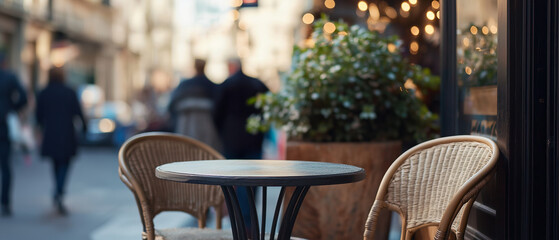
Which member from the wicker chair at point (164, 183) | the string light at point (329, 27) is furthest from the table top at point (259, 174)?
the string light at point (329, 27)

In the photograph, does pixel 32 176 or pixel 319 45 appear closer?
pixel 319 45

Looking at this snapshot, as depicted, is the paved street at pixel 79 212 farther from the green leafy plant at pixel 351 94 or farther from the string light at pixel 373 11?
the string light at pixel 373 11

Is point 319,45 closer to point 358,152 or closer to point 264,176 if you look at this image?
point 358,152

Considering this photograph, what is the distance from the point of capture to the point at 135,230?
647cm

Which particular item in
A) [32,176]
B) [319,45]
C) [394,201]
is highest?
[319,45]

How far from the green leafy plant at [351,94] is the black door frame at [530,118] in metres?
1.63

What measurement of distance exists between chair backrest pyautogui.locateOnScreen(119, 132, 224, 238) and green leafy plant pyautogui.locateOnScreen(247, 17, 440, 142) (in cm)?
101

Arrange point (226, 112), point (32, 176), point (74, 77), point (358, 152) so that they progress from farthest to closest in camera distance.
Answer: point (74, 77), point (32, 176), point (226, 112), point (358, 152)

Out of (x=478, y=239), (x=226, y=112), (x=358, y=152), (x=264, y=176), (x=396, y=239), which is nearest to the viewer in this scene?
(x=264, y=176)

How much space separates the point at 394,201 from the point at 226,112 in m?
3.81

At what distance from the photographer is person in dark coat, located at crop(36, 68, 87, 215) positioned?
804 centimetres

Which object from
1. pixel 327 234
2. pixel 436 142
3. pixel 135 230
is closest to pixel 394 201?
pixel 436 142

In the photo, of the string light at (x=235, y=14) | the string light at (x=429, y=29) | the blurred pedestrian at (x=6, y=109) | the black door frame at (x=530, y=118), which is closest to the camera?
the black door frame at (x=530, y=118)

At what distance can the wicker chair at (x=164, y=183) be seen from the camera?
3.48m
